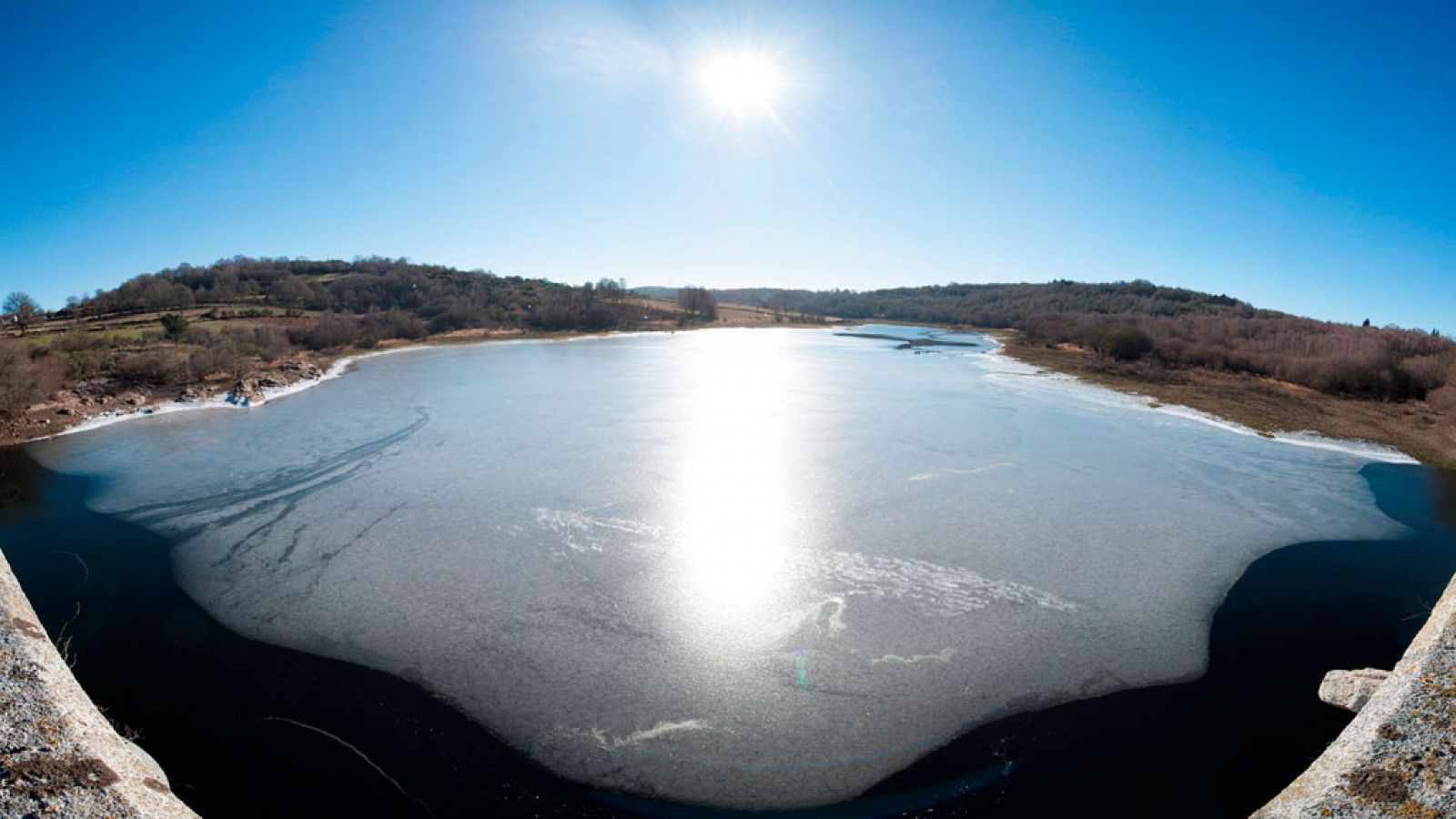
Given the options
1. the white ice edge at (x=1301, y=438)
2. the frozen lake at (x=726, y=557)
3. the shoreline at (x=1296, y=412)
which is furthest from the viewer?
the shoreline at (x=1296, y=412)

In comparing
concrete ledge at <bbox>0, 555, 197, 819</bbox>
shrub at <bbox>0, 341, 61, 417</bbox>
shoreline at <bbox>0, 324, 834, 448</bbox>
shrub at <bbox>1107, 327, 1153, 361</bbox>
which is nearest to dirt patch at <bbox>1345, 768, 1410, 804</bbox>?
concrete ledge at <bbox>0, 555, 197, 819</bbox>

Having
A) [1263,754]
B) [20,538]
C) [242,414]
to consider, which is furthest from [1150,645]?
[242,414]

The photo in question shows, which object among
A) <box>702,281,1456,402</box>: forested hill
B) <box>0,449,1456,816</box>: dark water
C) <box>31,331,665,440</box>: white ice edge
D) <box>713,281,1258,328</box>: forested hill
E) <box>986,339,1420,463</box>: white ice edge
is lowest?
<box>0,449,1456,816</box>: dark water

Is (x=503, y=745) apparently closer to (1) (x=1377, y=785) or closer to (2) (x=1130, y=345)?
(1) (x=1377, y=785)

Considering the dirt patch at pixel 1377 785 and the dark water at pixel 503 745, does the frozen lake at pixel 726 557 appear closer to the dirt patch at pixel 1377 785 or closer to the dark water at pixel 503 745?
the dark water at pixel 503 745

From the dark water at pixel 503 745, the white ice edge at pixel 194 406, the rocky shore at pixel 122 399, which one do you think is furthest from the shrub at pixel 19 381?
the dark water at pixel 503 745

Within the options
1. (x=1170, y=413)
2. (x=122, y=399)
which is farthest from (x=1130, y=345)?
(x=122, y=399)

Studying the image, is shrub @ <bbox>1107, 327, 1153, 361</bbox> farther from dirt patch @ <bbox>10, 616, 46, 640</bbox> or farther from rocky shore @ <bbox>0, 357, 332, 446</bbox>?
rocky shore @ <bbox>0, 357, 332, 446</bbox>
